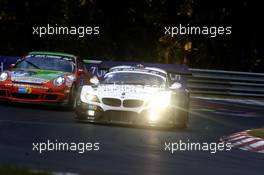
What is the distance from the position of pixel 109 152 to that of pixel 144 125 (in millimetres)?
3928

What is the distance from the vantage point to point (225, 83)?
26562mm

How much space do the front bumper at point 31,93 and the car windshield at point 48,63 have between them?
1121 millimetres

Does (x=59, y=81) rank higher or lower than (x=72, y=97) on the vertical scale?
higher

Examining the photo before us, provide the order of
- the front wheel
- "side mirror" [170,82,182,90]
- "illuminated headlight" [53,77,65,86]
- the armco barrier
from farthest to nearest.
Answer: the armco barrier → the front wheel → "illuminated headlight" [53,77,65,86] → "side mirror" [170,82,182,90]

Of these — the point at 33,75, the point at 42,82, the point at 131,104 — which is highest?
the point at 33,75

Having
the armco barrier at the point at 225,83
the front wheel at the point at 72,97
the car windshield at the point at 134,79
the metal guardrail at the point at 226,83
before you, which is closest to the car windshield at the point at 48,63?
the front wheel at the point at 72,97

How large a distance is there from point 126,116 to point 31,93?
3.34 m

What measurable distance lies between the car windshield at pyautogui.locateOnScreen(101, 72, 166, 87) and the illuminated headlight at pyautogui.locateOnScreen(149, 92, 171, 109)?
808 mm

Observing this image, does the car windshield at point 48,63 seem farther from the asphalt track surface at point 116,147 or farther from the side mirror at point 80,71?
the asphalt track surface at point 116,147

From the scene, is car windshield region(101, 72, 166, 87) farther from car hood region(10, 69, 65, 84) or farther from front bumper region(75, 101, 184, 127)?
car hood region(10, 69, 65, 84)

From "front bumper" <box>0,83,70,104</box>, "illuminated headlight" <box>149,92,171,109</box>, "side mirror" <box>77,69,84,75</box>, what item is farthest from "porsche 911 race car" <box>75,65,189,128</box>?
"side mirror" <box>77,69,84,75</box>

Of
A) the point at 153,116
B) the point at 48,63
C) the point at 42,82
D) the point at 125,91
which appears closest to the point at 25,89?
the point at 42,82

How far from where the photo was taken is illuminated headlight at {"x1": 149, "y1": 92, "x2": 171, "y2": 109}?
13.8 m

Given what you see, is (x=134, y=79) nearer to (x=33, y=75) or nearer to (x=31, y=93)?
(x=31, y=93)
